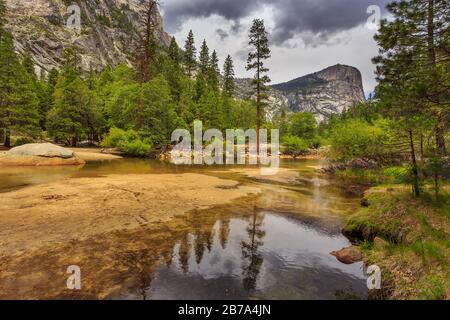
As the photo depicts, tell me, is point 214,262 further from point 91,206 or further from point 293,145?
point 293,145

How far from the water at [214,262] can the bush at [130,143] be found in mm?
23358

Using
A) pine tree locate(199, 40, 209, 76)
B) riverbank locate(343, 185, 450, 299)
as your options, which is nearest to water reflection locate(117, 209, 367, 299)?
riverbank locate(343, 185, 450, 299)

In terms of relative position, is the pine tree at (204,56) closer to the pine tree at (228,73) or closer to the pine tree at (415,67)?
the pine tree at (228,73)

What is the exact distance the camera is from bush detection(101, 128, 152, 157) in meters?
30.0

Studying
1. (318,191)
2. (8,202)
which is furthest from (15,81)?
(318,191)

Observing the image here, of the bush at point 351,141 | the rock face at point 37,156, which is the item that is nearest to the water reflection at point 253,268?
the bush at point 351,141

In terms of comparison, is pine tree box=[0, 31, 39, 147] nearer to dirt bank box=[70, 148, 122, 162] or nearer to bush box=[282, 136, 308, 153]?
dirt bank box=[70, 148, 122, 162]

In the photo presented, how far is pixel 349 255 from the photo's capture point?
588 cm

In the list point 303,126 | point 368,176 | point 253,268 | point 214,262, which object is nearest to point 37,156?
point 214,262

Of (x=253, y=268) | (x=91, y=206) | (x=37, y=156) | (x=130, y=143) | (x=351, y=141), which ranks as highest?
(x=130, y=143)

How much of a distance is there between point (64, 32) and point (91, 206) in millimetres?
120009

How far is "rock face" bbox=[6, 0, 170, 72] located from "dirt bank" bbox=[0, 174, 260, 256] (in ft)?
218

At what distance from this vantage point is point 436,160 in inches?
288

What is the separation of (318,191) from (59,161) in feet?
60.2
